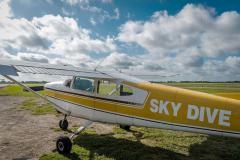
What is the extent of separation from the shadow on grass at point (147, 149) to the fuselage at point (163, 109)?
0.87 metres

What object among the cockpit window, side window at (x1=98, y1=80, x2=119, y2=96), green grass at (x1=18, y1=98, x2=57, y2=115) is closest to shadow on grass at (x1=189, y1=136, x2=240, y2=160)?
the cockpit window

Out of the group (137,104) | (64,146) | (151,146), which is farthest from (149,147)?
(64,146)

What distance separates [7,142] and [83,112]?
2.63 m

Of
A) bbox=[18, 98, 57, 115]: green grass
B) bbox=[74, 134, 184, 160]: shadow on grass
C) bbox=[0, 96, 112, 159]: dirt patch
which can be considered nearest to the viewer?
bbox=[74, 134, 184, 160]: shadow on grass

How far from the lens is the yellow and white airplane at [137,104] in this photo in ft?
18.0

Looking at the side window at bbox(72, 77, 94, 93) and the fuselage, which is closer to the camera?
the fuselage

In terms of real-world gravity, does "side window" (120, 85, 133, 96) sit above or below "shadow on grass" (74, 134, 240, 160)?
above

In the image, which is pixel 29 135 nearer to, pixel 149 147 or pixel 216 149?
pixel 149 147

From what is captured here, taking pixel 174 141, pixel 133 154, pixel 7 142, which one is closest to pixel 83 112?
pixel 133 154

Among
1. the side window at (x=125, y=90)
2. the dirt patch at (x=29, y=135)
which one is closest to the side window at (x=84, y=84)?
the side window at (x=125, y=90)

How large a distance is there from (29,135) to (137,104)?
4.45 meters

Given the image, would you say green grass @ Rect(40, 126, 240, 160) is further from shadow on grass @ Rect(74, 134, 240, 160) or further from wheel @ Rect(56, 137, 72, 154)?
wheel @ Rect(56, 137, 72, 154)

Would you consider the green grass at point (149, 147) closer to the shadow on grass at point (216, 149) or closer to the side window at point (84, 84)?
the shadow on grass at point (216, 149)

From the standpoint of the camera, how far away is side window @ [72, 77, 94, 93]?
7318mm
